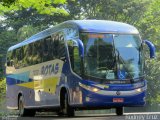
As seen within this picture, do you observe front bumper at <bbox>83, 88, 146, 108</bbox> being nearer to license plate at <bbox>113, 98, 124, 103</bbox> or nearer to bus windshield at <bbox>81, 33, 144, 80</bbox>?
license plate at <bbox>113, 98, 124, 103</bbox>

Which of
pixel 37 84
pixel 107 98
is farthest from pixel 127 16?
pixel 107 98

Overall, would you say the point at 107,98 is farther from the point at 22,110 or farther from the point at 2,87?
the point at 2,87

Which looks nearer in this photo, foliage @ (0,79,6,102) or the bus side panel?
the bus side panel

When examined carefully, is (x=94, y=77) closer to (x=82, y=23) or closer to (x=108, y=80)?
(x=108, y=80)

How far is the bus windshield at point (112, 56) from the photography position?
1823 centimetres

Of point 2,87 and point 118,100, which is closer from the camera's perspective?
point 118,100

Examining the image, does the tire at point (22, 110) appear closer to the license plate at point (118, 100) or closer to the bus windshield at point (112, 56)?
the bus windshield at point (112, 56)

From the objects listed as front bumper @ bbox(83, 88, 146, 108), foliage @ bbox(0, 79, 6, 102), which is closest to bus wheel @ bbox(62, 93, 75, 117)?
front bumper @ bbox(83, 88, 146, 108)

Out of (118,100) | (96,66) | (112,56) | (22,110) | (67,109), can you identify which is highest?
(112,56)

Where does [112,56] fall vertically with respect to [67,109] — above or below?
above

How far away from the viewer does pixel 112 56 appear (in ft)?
60.8

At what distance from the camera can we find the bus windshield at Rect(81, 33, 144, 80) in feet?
59.8

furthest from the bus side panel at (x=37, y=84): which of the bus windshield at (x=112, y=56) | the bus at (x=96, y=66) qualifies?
the bus windshield at (x=112, y=56)

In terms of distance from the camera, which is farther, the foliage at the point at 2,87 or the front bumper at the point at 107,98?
the foliage at the point at 2,87
